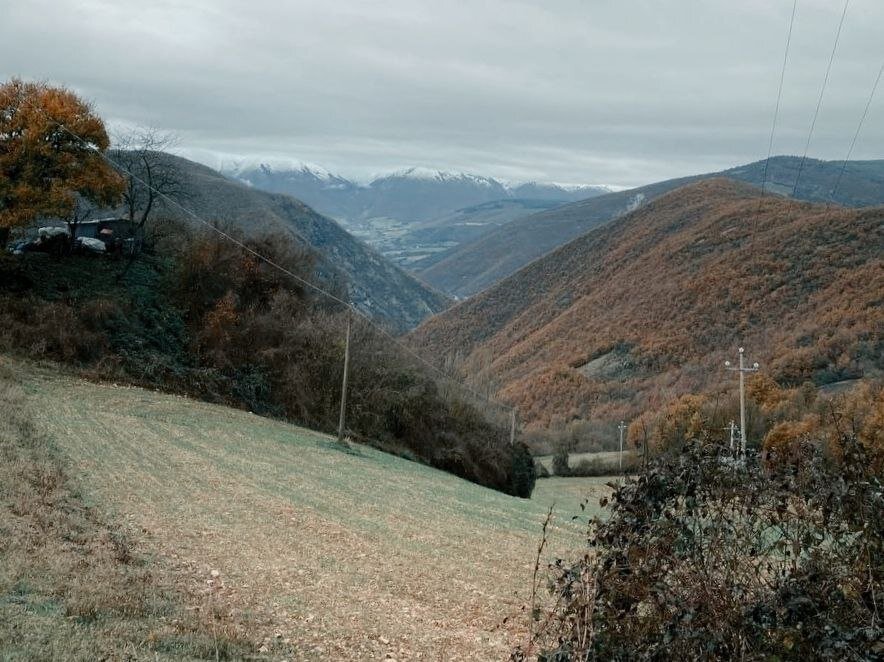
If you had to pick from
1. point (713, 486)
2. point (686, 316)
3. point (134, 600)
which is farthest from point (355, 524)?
point (686, 316)

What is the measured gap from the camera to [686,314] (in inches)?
4252

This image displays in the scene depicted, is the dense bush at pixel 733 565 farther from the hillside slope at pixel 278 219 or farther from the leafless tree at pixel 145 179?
the hillside slope at pixel 278 219

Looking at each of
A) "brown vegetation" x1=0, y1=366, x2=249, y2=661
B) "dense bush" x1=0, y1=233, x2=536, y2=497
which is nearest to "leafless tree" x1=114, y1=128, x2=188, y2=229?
"dense bush" x1=0, y1=233, x2=536, y2=497

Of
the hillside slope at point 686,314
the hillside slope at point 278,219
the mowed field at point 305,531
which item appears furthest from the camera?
the hillside slope at point 278,219

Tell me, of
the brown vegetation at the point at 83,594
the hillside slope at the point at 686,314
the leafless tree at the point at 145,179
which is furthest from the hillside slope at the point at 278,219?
the brown vegetation at the point at 83,594

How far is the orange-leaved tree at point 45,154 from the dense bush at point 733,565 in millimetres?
33851

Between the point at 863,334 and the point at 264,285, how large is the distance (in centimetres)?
6025

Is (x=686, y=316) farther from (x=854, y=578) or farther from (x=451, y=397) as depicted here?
(x=854, y=578)

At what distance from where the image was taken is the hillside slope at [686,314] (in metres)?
85.2

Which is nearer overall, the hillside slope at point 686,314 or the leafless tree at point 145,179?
the leafless tree at point 145,179

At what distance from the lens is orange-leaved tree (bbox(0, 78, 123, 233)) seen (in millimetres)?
34344

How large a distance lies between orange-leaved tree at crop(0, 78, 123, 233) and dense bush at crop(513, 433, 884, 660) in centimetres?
3385

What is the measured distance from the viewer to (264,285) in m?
48.0

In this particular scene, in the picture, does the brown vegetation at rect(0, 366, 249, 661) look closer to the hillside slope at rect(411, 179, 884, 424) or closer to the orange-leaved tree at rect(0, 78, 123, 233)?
the orange-leaved tree at rect(0, 78, 123, 233)
